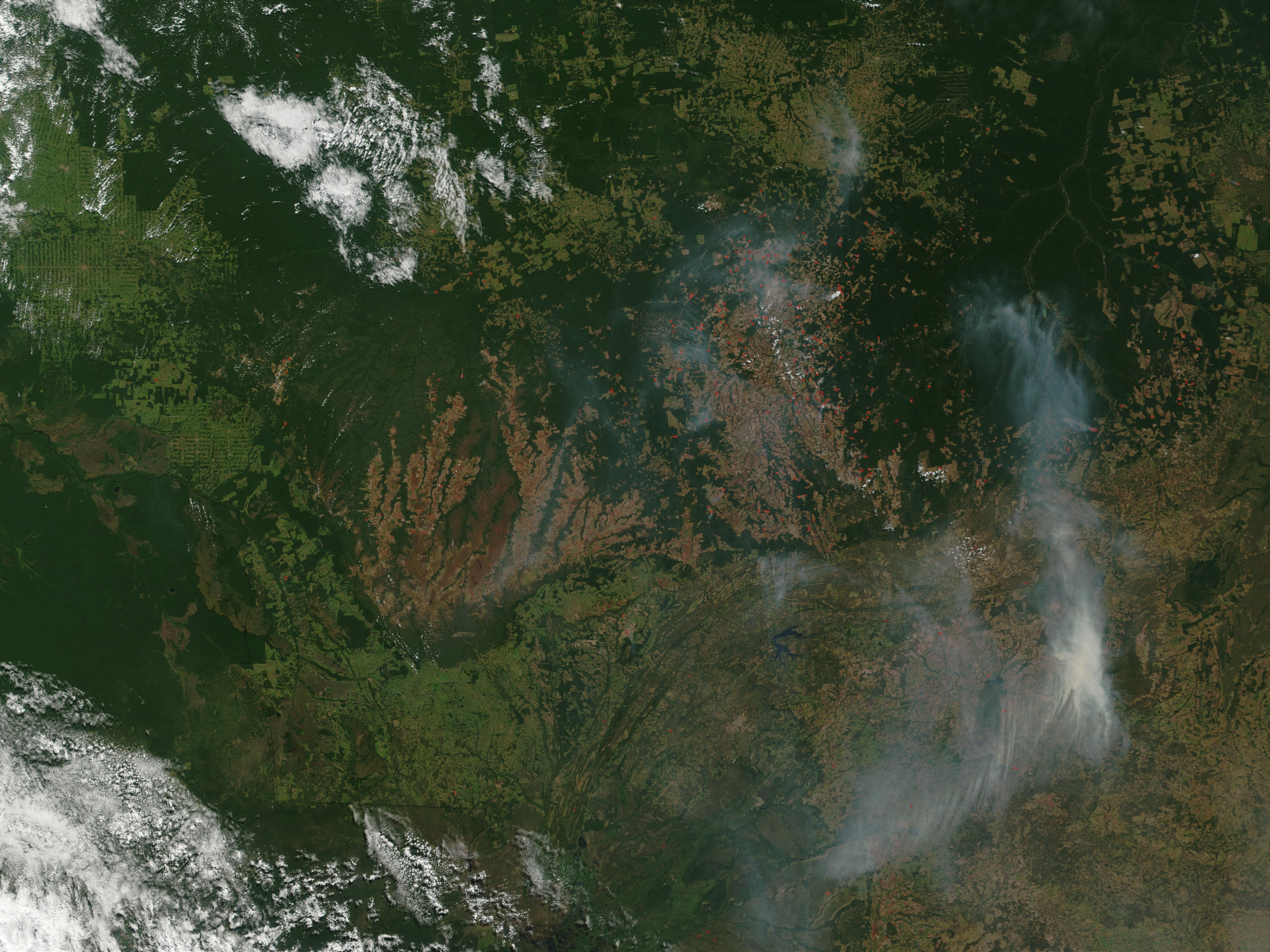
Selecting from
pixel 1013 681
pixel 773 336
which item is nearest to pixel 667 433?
pixel 773 336

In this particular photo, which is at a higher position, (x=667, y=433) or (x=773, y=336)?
(x=773, y=336)

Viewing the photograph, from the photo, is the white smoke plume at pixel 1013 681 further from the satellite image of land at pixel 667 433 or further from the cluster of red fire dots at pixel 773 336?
the cluster of red fire dots at pixel 773 336

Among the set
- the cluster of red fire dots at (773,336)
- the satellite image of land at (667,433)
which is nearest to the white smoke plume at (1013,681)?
the satellite image of land at (667,433)

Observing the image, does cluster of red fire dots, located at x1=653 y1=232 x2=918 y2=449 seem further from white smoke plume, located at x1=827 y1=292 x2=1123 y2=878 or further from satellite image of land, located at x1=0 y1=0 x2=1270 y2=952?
white smoke plume, located at x1=827 y1=292 x2=1123 y2=878

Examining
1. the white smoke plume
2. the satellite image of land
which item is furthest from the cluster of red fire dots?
the white smoke plume

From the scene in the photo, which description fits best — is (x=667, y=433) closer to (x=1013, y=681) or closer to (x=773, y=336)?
(x=773, y=336)

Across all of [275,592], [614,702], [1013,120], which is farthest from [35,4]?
[1013,120]

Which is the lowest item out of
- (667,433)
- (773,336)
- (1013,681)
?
(1013,681)

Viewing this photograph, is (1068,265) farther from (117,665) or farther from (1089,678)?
(117,665)
